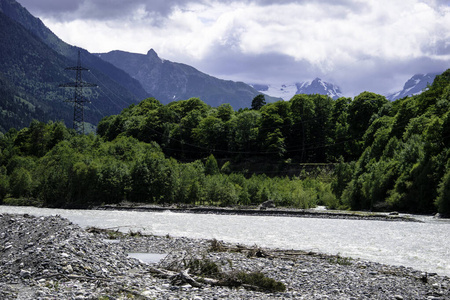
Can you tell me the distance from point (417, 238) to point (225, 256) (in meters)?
20.0

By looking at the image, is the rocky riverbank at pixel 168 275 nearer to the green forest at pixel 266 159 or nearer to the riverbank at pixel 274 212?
the riverbank at pixel 274 212

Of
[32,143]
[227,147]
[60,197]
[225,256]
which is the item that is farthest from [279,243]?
[32,143]

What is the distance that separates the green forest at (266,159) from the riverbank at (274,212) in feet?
20.1

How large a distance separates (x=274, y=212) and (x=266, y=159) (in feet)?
124

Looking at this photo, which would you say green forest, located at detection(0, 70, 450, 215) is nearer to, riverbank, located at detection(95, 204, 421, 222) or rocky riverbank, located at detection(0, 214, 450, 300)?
riverbank, located at detection(95, 204, 421, 222)

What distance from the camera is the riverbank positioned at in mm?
55500

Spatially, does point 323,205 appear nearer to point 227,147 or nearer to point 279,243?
point 227,147

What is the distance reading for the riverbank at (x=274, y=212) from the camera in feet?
182

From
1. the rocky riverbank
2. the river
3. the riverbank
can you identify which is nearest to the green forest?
the riverbank

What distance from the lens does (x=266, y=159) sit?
343ft

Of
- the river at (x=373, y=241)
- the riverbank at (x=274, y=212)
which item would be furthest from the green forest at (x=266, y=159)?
the river at (x=373, y=241)

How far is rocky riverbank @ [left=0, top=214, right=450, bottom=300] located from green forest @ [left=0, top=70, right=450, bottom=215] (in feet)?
121

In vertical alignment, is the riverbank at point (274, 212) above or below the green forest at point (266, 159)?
below

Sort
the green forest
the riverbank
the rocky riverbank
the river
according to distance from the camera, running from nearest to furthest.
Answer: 1. the rocky riverbank
2. the river
3. the riverbank
4. the green forest
